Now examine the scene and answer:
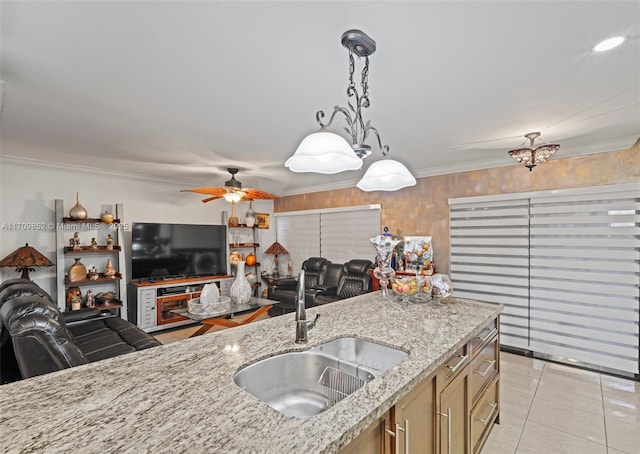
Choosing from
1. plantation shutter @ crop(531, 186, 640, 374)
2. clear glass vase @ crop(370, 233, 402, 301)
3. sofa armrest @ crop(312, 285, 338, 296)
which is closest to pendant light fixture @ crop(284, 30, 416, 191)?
clear glass vase @ crop(370, 233, 402, 301)

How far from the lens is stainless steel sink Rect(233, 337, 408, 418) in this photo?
135 cm

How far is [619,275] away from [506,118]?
2179 mm

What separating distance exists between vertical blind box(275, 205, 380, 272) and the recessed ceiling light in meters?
3.57

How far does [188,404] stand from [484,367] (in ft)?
6.18

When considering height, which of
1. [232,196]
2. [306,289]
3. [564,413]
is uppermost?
[232,196]

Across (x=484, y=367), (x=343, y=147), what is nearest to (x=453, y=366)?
(x=484, y=367)

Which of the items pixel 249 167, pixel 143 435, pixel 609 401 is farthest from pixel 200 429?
pixel 249 167

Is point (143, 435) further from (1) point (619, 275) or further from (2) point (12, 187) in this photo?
(2) point (12, 187)

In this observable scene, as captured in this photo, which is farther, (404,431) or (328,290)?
(328,290)

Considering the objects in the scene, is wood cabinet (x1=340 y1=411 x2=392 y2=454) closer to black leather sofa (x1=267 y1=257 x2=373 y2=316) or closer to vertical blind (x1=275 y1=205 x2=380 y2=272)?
black leather sofa (x1=267 y1=257 x2=373 y2=316)

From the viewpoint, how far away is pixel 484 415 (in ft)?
6.94

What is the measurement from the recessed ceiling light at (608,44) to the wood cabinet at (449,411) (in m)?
1.72

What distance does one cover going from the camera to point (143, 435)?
840 mm

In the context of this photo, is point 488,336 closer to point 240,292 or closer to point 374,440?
point 374,440
